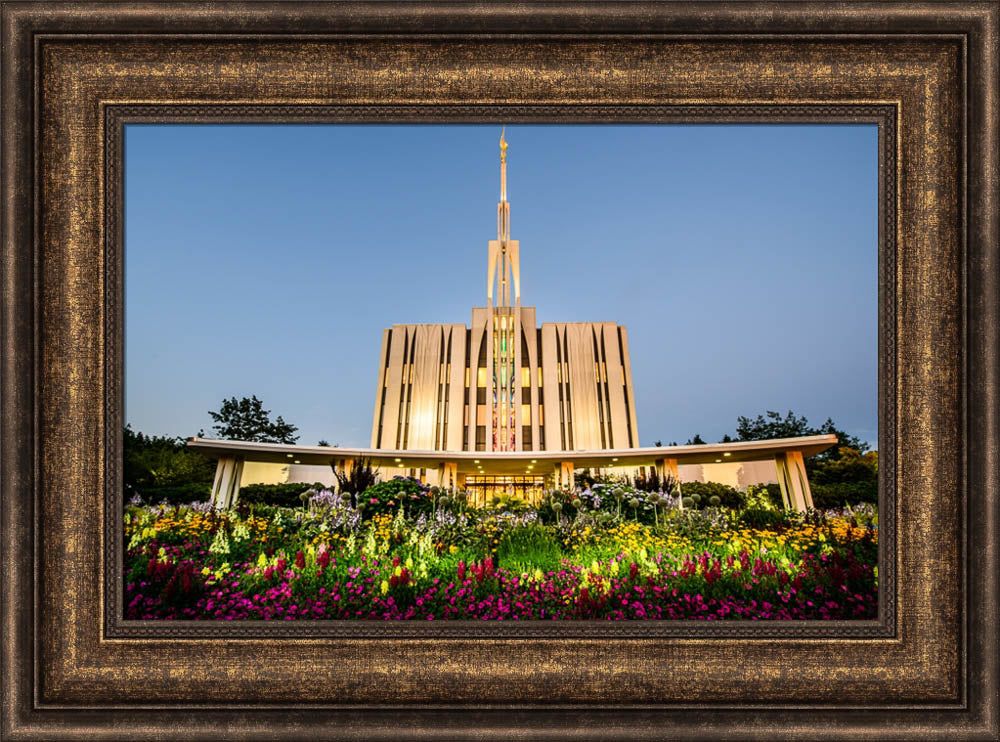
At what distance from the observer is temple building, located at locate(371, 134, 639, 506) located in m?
15.3

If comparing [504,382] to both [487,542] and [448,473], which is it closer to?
[448,473]

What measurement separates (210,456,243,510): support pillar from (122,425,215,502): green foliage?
7 cm

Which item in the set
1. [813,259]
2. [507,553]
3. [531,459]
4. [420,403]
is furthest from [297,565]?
[420,403]

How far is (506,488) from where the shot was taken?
13.7ft

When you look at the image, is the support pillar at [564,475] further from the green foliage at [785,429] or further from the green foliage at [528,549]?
the green foliage at [785,429]

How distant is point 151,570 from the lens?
274 centimetres

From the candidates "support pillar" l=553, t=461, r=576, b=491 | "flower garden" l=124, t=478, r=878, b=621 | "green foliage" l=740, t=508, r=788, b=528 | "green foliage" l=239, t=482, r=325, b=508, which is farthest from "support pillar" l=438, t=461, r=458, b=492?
"green foliage" l=740, t=508, r=788, b=528

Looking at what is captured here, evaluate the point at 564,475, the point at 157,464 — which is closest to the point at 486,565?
the point at 564,475

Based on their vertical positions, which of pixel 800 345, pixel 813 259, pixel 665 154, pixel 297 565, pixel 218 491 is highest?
pixel 665 154

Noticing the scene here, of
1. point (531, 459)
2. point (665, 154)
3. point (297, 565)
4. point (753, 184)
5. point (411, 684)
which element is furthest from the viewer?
point (531, 459)

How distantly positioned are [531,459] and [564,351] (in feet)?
37.9

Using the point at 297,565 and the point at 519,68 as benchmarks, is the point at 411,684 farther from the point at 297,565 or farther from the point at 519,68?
the point at 519,68

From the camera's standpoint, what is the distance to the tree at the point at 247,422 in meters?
3.53

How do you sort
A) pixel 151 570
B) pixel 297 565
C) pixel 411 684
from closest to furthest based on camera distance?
1. pixel 411 684
2. pixel 151 570
3. pixel 297 565
